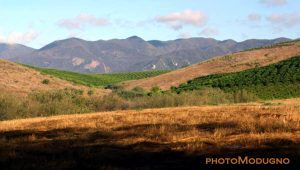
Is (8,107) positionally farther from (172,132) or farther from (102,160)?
(102,160)

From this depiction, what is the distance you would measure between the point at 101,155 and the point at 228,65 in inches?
3996

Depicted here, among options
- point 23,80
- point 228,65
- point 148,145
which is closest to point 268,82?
point 228,65

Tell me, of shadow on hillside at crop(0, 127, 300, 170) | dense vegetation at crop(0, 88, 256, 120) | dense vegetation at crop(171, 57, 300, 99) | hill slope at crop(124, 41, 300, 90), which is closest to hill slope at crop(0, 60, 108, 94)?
hill slope at crop(124, 41, 300, 90)

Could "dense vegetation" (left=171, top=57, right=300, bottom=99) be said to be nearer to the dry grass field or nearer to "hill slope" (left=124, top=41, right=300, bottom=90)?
"hill slope" (left=124, top=41, right=300, bottom=90)

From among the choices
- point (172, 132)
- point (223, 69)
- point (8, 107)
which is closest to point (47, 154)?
point (172, 132)

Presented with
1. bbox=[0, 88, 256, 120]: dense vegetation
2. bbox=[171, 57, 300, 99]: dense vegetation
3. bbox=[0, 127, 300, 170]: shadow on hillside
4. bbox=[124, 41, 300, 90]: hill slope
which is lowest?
bbox=[0, 127, 300, 170]: shadow on hillside

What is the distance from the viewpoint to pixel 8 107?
1538 inches

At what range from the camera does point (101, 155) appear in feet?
49.0

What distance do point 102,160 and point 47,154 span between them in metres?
2.41

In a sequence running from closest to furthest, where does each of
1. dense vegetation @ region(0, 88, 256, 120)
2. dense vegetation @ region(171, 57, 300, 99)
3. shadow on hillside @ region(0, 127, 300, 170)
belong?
shadow on hillside @ region(0, 127, 300, 170), dense vegetation @ region(0, 88, 256, 120), dense vegetation @ region(171, 57, 300, 99)

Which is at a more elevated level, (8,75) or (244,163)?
(8,75)

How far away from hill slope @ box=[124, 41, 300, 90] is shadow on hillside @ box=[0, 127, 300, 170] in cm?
7834

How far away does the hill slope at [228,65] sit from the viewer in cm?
10612

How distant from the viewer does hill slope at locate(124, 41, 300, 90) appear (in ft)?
348
